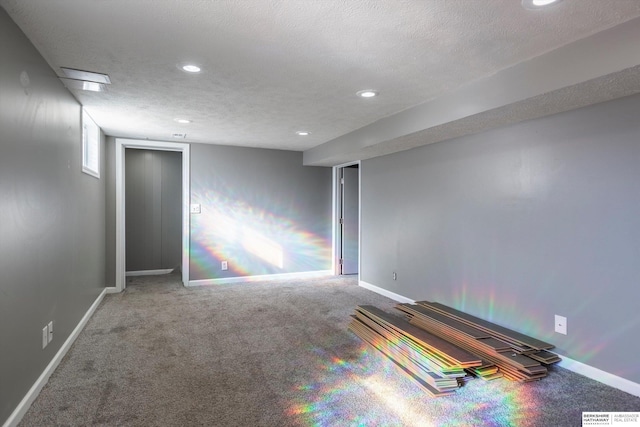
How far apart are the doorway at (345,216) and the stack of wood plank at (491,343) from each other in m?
2.99

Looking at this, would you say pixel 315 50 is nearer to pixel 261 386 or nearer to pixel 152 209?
pixel 261 386

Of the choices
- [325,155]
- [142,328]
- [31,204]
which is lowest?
[142,328]

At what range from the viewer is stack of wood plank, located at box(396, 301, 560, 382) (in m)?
2.57

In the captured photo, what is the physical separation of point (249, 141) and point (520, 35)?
401cm

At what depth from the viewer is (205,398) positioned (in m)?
2.26

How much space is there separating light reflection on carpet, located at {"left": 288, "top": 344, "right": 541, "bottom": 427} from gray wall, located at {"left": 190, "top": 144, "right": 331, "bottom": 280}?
137 inches

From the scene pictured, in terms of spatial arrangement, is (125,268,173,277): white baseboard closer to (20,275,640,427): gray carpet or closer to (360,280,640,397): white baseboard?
(20,275,640,427): gray carpet

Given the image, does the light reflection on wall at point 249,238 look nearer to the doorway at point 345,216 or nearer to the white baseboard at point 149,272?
the doorway at point 345,216

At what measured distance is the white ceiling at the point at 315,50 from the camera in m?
1.83

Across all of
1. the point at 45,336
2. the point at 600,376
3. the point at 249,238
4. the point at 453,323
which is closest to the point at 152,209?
the point at 249,238

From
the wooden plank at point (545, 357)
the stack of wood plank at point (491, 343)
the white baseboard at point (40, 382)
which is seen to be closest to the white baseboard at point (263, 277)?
the white baseboard at point (40, 382)

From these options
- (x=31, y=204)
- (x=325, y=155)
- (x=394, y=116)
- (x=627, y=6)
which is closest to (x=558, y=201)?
(x=627, y=6)

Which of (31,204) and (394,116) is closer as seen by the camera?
(31,204)

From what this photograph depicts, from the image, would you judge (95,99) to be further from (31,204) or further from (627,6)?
(627,6)
